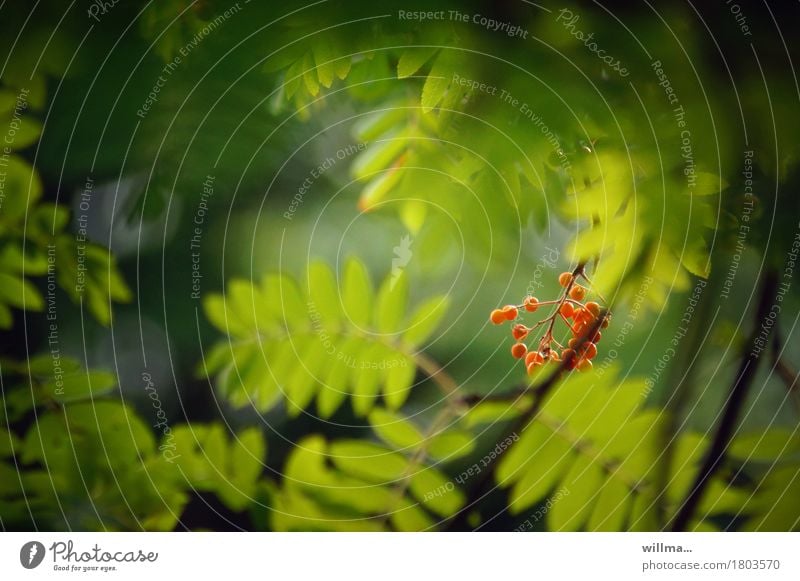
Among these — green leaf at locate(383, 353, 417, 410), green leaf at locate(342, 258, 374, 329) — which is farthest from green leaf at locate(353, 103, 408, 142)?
green leaf at locate(383, 353, 417, 410)

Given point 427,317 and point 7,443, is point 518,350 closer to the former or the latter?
point 427,317

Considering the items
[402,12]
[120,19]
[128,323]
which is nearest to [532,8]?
[402,12]

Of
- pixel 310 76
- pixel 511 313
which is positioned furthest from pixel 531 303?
pixel 310 76

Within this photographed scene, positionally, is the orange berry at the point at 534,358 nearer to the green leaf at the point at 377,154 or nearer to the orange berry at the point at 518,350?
the orange berry at the point at 518,350
